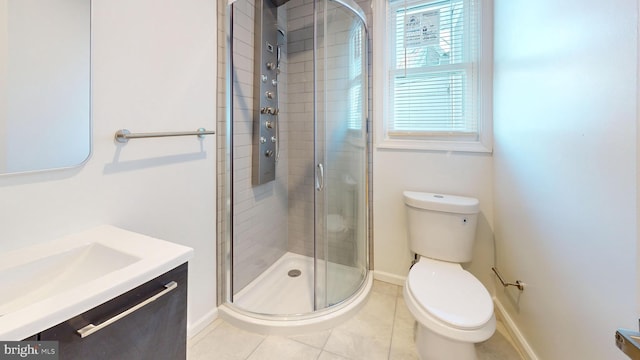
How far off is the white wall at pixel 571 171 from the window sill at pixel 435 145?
22cm

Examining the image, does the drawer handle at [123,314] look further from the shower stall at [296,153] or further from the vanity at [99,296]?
the shower stall at [296,153]

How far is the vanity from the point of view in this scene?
1.89 feet

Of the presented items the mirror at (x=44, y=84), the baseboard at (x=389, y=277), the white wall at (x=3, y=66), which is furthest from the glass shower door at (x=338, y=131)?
the white wall at (x=3, y=66)

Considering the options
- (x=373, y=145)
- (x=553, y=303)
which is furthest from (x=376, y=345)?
(x=373, y=145)

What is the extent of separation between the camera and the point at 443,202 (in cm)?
172

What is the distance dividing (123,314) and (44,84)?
837mm

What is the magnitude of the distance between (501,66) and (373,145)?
945mm

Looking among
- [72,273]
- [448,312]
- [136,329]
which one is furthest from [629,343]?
[72,273]

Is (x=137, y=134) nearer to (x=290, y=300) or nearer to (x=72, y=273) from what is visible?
(x=72, y=273)

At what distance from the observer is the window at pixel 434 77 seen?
6.23 feet

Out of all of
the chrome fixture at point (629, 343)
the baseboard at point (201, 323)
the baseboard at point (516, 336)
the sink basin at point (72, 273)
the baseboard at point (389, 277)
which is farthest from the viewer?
the baseboard at point (389, 277)

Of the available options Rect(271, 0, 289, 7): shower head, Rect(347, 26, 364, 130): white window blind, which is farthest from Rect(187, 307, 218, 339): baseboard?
Rect(271, 0, 289, 7): shower head

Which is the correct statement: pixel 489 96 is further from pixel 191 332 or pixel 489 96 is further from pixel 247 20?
pixel 191 332

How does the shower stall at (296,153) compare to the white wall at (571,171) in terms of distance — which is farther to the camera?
the shower stall at (296,153)
